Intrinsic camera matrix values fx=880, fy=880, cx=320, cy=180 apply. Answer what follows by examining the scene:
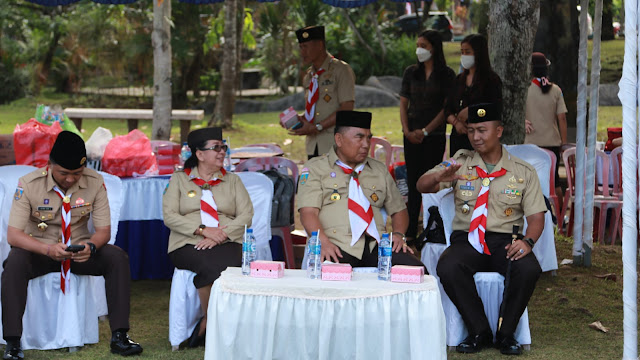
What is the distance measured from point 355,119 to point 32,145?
2.34 metres

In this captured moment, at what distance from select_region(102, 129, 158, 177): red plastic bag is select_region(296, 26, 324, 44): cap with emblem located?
5.21 feet

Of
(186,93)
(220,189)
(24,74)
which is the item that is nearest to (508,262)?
(220,189)

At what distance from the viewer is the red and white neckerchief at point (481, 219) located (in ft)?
16.7

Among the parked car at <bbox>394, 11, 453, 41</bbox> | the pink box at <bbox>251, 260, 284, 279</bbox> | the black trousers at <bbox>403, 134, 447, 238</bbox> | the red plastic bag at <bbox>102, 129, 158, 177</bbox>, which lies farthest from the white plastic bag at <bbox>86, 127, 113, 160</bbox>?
the parked car at <bbox>394, 11, 453, 41</bbox>

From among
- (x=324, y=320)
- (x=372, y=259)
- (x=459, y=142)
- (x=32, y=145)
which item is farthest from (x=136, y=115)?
(x=324, y=320)

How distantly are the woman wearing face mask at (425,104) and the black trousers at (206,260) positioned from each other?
8.17 ft

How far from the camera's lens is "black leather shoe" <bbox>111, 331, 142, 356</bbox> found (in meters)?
4.91

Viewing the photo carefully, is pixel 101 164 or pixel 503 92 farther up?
pixel 503 92

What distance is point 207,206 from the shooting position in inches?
207

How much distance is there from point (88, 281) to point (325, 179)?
1.51 meters

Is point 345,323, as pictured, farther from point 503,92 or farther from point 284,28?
point 284,28

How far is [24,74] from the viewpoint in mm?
20391

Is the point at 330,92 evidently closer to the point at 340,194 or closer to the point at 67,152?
the point at 340,194

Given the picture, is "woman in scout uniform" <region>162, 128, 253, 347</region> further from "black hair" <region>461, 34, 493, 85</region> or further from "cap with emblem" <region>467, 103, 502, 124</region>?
"black hair" <region>461, 34, 493, 85</region>
